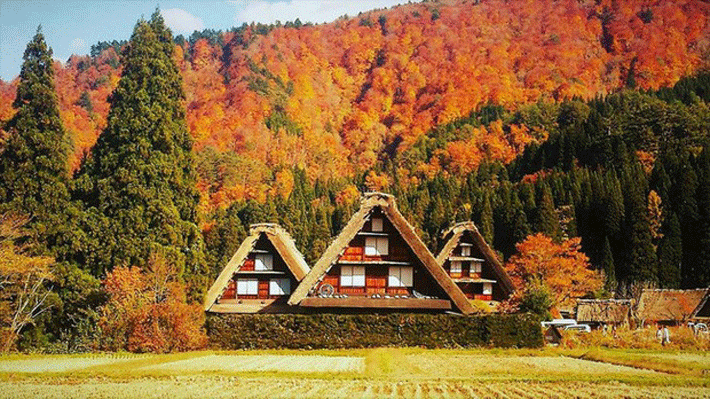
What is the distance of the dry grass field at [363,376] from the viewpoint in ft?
43.8

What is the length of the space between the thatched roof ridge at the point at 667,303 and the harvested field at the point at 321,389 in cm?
4065

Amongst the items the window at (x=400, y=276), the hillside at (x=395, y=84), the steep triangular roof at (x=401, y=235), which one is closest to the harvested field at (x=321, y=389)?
the steep triangular roof at (x=401, y=235)

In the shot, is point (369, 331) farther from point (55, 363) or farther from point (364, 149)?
point (364, 149)

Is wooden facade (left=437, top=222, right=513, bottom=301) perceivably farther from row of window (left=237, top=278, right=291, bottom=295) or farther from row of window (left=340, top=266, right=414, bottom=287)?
row of window (left=340, top=266, right=414, bottom=287)

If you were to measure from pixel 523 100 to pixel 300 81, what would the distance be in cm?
5848

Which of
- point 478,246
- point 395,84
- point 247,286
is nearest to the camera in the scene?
point 247,286

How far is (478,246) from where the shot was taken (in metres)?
43.5

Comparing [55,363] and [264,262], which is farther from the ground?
[264,262]

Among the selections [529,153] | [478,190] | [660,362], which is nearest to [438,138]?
[529,153]

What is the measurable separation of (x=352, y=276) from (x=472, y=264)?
16329 millimetres

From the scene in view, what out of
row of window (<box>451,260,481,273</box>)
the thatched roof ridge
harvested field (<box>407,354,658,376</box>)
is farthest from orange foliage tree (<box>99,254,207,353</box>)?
the thatched roof ridge

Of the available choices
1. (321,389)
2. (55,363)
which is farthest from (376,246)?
(321,389)

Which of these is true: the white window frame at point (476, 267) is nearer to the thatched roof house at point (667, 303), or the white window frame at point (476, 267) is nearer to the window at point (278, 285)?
the window at point (278, 285)

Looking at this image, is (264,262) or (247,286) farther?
(264,262)
